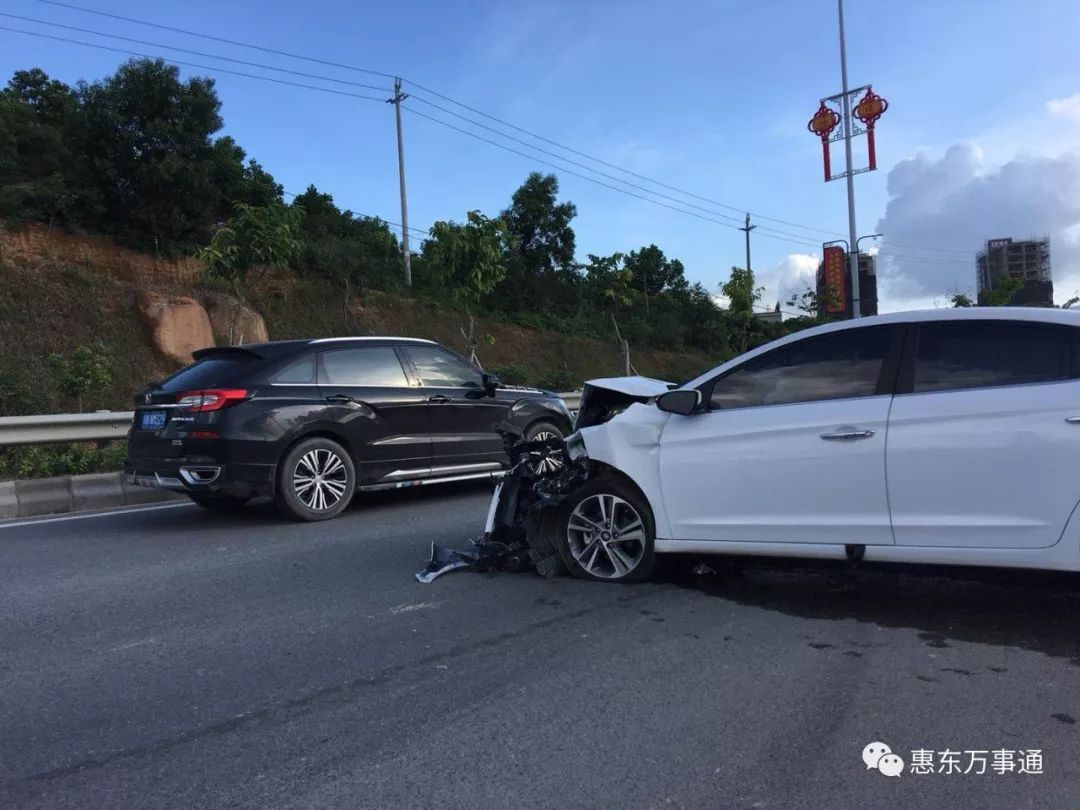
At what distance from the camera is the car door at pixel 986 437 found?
388cm

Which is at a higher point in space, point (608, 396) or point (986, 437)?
point (608, 396)

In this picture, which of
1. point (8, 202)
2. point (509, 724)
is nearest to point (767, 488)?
Answer: point (509, 724)

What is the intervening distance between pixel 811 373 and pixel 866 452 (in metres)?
0.58

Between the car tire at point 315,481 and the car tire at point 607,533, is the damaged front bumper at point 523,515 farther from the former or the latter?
the car tire at point 315,481

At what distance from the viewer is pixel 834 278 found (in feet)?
110

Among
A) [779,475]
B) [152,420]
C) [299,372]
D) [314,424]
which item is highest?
[299,372]

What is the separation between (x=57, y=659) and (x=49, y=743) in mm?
1115

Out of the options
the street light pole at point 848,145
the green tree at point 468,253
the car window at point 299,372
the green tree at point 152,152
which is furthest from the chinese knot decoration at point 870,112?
the car window at point 299,372

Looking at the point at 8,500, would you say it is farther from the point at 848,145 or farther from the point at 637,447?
the point at 848,145

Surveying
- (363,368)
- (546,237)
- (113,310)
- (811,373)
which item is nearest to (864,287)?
(546,237)

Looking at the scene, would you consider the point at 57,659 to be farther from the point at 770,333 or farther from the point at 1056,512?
the point at 770,333

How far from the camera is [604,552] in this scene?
17.5 ft

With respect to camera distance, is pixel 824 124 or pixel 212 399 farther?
pixel 824 124

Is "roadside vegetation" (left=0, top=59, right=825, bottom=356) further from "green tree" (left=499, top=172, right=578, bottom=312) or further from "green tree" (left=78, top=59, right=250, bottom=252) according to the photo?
"green tree" (left=499, top=172, right=578, bottom=312)
